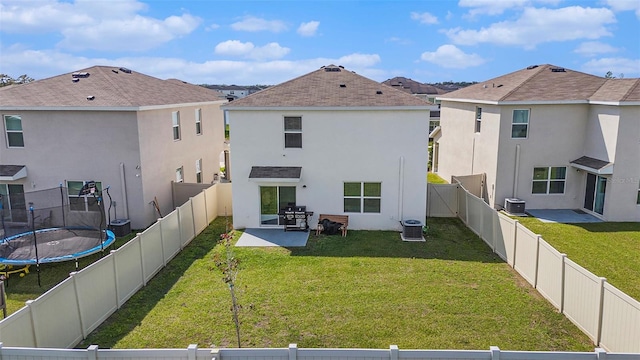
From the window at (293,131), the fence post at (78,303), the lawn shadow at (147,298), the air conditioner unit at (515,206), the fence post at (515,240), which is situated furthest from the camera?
the air conditioner unit at (515,206)

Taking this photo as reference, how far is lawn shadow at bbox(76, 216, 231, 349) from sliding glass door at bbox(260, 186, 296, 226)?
219 cm

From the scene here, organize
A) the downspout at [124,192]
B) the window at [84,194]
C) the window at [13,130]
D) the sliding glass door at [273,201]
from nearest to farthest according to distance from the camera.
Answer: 1. the window at [84,194]
2. the downspout at [124,192]
3. the sliding glass door at [273,201]
4. the window at [13,130]

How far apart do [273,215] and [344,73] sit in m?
7.49

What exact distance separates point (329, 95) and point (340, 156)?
259 cm

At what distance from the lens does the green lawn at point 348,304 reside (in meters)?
9.55

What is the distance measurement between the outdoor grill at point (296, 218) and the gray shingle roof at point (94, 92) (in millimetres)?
7145

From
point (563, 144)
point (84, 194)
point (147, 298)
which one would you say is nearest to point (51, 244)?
point (84, 194)

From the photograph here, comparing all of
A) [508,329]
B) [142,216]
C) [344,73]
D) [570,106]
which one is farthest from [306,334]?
[570,106]

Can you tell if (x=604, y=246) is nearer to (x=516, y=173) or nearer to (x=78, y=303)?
(x=516, y=173)

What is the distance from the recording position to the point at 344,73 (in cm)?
2072

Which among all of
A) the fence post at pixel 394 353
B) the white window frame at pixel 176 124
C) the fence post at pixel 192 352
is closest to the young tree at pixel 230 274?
the fence post at pixel 192 352

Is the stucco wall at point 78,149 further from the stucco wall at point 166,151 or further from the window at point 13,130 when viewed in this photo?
the stucco wall at point 166,151

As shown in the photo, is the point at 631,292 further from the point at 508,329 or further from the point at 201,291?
the point at 201,291

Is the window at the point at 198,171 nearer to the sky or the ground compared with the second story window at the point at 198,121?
nearer to the ground
